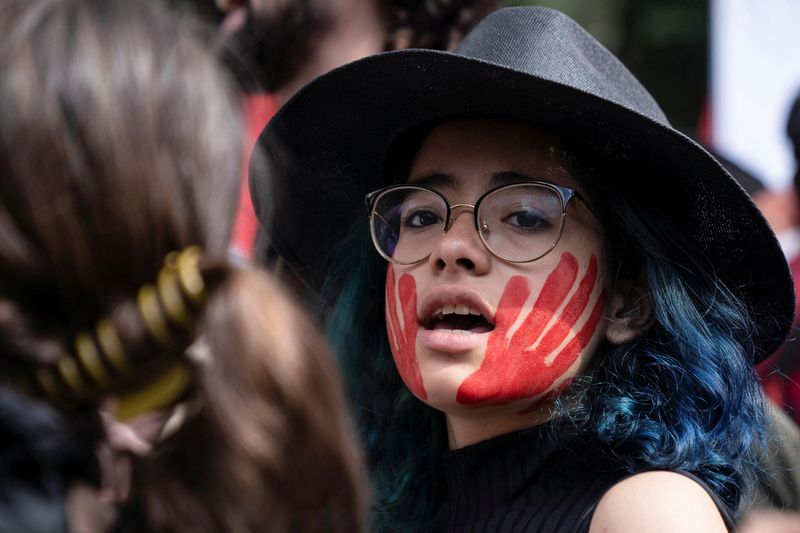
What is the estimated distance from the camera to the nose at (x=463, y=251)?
2.01 meters

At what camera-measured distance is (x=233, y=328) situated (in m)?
1.22

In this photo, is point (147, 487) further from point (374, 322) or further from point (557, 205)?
point (374, 322)

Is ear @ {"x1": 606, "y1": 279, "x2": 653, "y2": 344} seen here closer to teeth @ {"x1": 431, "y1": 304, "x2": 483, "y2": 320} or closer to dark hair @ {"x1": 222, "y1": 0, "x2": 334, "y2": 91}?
teeth @ {"x1": 431, "y1": 304, "x2": 483, "y2": 320}

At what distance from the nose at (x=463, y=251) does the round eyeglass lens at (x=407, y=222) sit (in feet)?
0.17

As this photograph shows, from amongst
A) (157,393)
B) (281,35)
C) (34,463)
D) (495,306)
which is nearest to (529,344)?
(495,306)

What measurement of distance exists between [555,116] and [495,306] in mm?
352

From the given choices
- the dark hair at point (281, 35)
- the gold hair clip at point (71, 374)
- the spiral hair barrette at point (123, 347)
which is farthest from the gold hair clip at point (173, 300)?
the dark hair at point (281, 35)

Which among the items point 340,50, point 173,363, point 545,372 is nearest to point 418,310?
point 545,372

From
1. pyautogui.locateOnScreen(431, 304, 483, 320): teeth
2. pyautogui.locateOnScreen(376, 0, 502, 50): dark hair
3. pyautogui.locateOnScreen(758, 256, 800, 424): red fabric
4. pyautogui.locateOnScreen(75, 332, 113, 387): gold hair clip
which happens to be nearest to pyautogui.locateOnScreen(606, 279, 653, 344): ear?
pyautogui.locateOnScreen(431, 304, 483, 320): teeth

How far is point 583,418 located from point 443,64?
2.18ft

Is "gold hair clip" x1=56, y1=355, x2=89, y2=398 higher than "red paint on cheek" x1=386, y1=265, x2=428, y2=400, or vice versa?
"gold hair clip" x1=56, y1=355, x2=89, y2=398

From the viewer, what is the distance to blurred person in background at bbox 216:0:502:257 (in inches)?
116

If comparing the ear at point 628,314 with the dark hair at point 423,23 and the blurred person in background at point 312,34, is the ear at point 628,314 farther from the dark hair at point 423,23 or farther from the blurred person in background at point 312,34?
the dark hair at point 423,23

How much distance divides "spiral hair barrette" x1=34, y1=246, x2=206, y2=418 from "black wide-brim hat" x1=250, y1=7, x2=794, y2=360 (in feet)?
2.59
